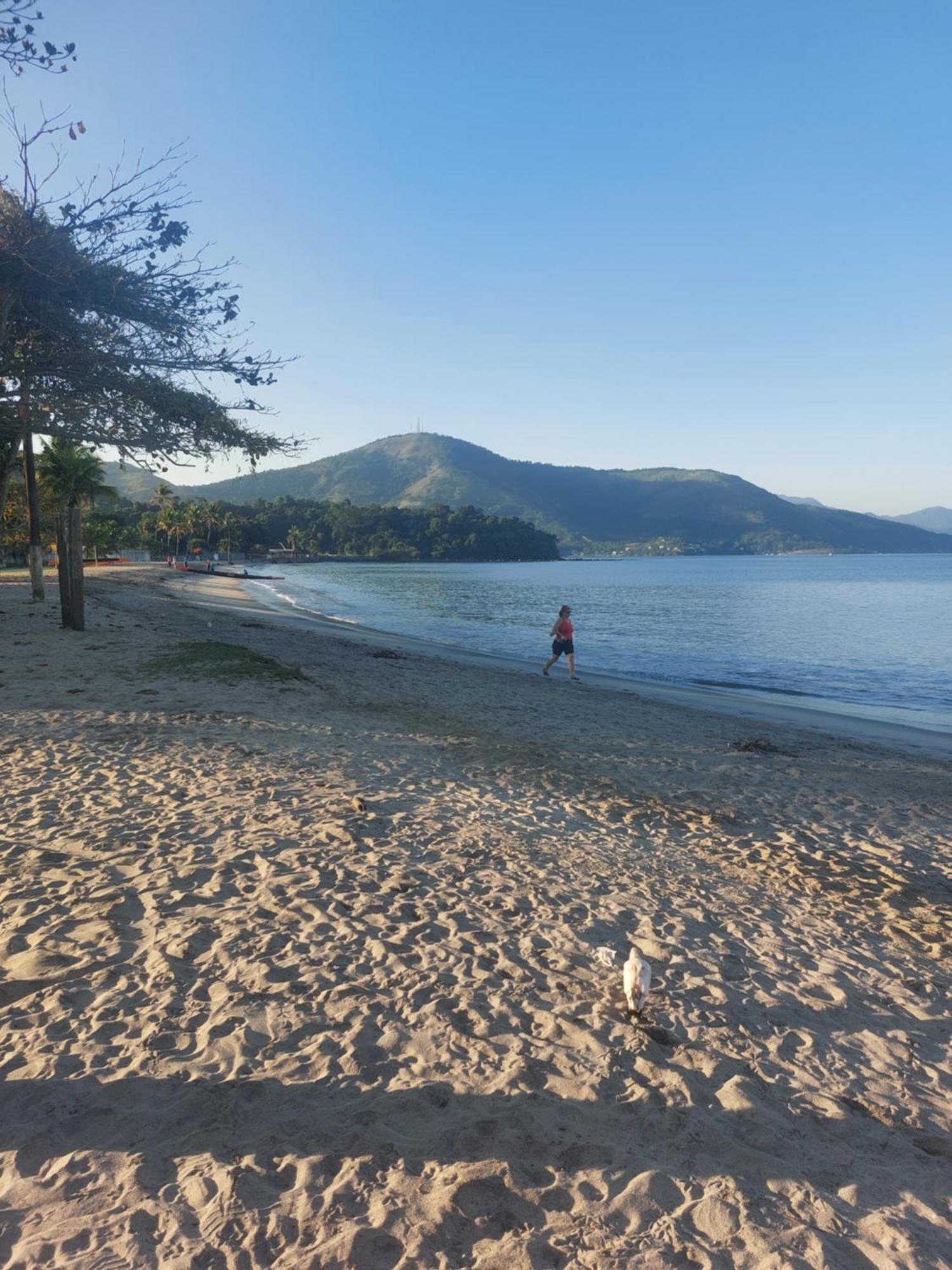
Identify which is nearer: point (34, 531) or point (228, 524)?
point (34, 531)

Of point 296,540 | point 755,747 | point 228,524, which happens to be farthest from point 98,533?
point 296,540

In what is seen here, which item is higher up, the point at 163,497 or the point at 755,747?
the point at 163,497

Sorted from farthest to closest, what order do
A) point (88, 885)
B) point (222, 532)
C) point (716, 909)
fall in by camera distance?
point (222, 532) < point (716, 909) < point (88, 885)

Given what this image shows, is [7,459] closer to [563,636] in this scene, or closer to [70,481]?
[563,636]

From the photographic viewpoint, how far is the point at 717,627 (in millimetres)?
36906

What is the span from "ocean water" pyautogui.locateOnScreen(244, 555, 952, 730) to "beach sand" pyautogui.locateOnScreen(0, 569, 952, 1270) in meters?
12.3

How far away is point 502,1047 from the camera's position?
3.61 metres

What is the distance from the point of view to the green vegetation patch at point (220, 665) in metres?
12.8

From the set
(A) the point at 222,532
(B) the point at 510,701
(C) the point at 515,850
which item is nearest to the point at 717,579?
(A) the point at 222,532

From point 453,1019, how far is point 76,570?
15.5 m

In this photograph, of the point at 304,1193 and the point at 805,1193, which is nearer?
the point at 304,1193

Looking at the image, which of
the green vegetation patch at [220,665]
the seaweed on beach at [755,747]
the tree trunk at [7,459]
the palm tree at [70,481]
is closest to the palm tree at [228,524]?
the palm tree at [70,481]

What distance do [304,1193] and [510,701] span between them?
1136 centimetres

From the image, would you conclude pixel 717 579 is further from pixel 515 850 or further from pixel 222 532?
pixel 515 850
